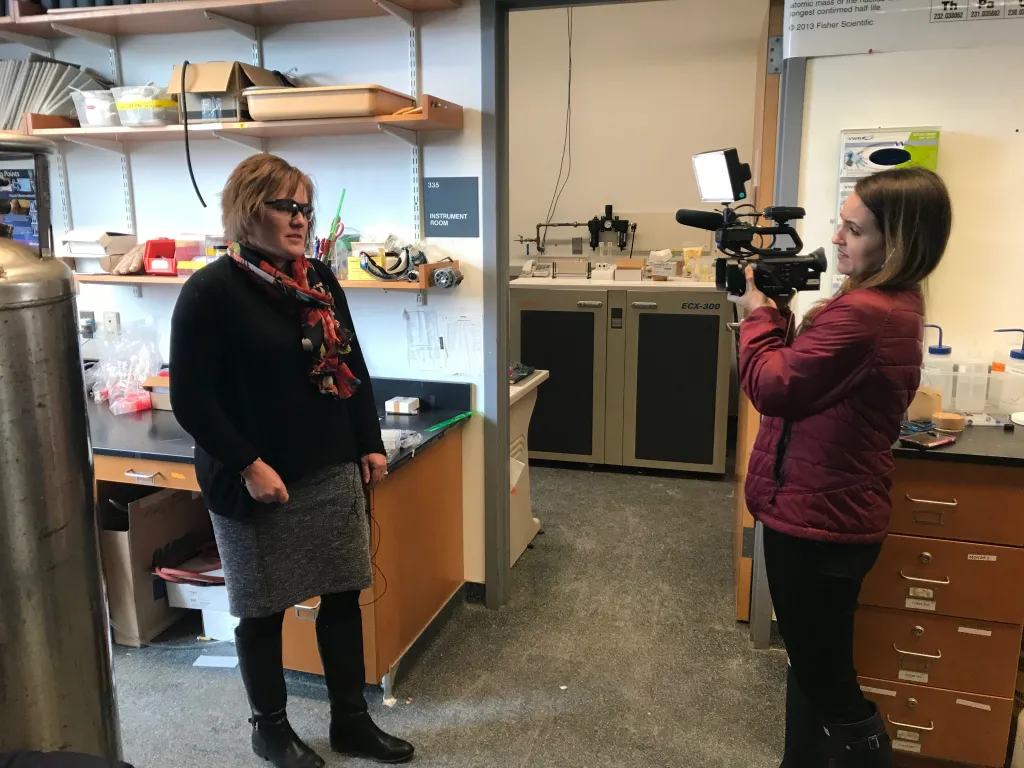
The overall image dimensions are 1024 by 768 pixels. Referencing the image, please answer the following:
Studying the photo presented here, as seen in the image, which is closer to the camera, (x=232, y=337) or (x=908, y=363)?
(x=908, y=363)

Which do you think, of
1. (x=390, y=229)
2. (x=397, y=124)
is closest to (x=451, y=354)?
(x=390, y=229)

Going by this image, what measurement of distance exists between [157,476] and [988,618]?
212cm

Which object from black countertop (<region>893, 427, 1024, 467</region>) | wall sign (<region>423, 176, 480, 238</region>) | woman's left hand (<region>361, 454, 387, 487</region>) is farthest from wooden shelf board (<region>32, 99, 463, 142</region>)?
black countertop (<region>893, 427, 1024, 467</region>)

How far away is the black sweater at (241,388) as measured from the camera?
151 cm

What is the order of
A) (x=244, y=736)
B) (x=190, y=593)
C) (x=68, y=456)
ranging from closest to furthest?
(x=68, y=456) → (x=244, y=736) → (x=190, y=593)

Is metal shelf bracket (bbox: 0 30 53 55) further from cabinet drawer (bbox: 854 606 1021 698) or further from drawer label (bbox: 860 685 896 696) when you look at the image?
drawer label (bbox: 860 685 896 696)

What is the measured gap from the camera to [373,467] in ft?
6.07

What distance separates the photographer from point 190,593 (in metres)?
2.40

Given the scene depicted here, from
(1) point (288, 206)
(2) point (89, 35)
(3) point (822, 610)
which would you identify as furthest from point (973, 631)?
(2) point (89, 35)

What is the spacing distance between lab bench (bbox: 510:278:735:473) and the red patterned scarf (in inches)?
92.3

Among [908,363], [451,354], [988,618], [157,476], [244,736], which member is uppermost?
[908,363]

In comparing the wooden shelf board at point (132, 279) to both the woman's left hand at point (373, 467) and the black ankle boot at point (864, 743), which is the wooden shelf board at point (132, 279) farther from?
the black ankle boot at point (864, 743)

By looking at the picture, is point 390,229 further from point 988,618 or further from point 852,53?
point 988,618

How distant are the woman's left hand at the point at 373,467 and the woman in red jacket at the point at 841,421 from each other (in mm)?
860
